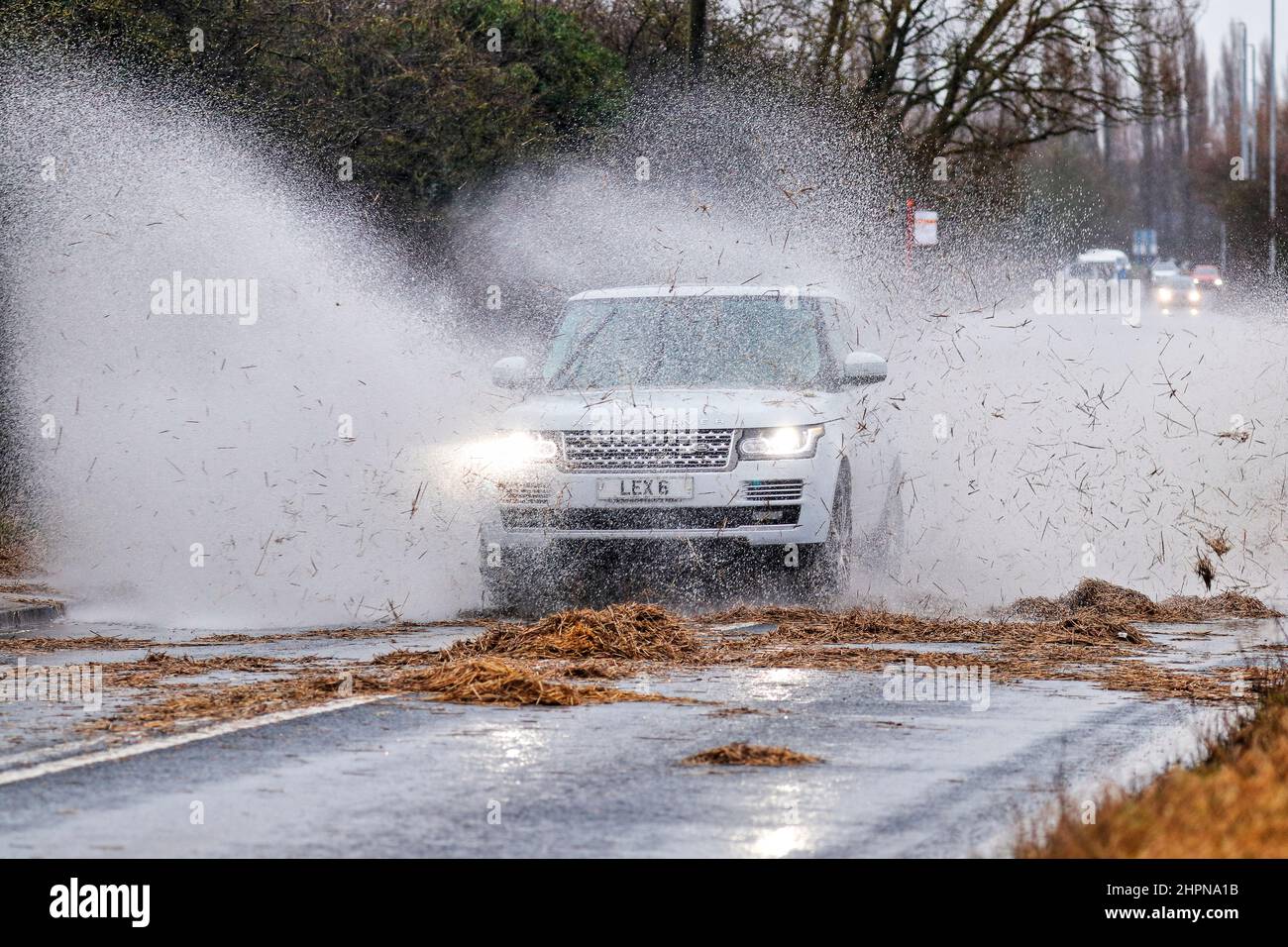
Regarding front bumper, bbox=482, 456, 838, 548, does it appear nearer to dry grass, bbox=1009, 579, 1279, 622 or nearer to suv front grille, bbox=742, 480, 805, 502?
suv front grille, bbox=742, 480, 805, 502

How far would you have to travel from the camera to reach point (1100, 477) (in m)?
15.7

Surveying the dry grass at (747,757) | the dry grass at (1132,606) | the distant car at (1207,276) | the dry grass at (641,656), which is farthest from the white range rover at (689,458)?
the distant car at (1207,276)

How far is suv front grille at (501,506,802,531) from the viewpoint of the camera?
12.7m

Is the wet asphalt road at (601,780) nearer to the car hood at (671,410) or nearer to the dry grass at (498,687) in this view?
the dry grass at (498,687)

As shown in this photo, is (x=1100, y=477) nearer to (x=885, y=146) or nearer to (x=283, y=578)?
(x=283, y=578)

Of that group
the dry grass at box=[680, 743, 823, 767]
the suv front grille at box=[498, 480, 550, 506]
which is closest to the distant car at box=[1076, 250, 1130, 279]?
the suv front grille at box=[498, 480, 550, 506]

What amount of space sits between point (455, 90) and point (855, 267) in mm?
5596

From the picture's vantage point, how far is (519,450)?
12922 millimetres

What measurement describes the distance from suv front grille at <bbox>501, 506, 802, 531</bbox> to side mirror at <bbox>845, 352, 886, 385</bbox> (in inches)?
44.6

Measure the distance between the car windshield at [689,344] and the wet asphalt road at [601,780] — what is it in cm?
433

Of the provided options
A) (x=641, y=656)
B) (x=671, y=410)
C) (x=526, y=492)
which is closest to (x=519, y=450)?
(x=526, y=492)

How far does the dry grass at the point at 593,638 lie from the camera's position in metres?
10.5

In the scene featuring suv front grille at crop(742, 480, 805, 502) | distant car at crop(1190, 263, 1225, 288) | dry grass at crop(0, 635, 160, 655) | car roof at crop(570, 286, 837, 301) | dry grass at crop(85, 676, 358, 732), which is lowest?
dry grass at crop(0, 635, 160, 655)

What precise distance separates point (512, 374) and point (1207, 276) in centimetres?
6348
